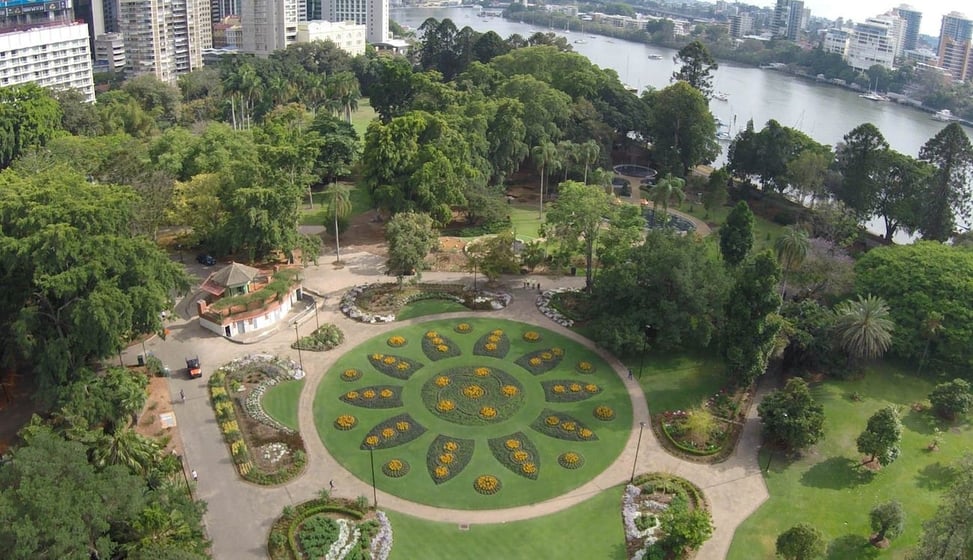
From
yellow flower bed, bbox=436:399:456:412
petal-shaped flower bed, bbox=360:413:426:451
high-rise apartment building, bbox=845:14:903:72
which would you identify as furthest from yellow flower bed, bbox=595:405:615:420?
high-rise apartment building, bbox=845:14:903:72

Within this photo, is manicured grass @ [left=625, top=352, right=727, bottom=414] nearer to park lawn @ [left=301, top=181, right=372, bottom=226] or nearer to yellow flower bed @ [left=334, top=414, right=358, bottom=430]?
yellow flower bed @ [left=334, top=414, right=358, bottom=430]

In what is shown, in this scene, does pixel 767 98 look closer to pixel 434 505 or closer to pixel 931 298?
pixel 931 298

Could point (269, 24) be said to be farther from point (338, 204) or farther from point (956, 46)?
A: point (956, 46)

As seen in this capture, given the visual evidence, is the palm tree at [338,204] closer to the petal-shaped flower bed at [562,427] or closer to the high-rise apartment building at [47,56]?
the petal-shaped flower bed at [562,427]

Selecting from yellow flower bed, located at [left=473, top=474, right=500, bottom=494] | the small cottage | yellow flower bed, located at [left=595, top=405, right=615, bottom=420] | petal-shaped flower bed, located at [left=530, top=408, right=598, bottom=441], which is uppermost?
the small cottage

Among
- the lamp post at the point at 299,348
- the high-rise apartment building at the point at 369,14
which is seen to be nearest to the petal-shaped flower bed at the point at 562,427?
the lamp post at the point at 299,348

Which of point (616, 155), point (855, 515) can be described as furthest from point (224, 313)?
point (616, 155)
